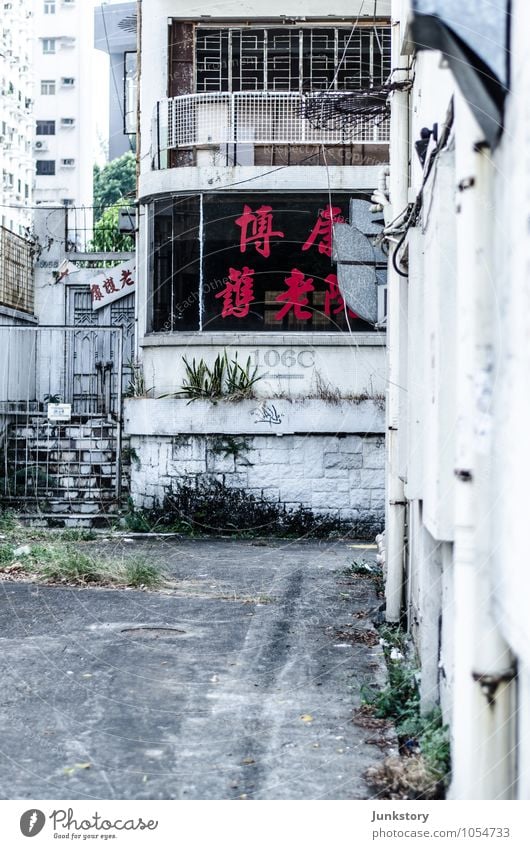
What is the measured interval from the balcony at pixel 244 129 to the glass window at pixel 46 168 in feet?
143

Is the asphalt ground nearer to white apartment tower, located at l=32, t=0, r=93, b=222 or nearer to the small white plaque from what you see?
the small white plaque

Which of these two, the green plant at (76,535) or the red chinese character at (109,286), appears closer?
the green plant at (76,535)

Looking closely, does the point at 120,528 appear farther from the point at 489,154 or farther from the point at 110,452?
the point at 489,154

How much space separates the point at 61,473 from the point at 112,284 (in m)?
5.11

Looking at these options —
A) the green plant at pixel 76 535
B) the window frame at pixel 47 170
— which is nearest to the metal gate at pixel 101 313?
the green plant at pixel 76 535

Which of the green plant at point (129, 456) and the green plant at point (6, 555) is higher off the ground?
the green plant at point (129, 456)

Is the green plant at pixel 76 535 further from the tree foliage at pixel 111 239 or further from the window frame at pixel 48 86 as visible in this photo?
the window frame at pixel 48 86

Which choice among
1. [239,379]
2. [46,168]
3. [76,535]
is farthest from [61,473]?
[46,168]

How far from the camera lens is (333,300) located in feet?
43.7

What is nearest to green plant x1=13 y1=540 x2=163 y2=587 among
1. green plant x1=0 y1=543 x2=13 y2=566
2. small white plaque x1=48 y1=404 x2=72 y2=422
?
green plant x1=0 y1=543 x2=13 y2=566

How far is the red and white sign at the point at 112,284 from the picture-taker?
18219 mm

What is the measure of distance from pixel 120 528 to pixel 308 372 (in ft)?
A: 10.3
